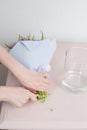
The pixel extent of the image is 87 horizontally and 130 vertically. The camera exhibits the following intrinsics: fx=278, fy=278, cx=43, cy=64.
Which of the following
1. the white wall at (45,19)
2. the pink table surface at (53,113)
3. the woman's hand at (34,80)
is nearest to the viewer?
the pink table surface at (53,113)

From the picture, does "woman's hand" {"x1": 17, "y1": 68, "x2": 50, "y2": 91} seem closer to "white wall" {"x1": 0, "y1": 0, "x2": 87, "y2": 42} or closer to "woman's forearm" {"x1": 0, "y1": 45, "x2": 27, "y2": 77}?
"woman's forearm" {"x1": 0, "y1": 45, "x2": 27, "y2": 77}

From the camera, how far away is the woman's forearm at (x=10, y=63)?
2.81 ft

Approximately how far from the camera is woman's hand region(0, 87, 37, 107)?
2.52 feet

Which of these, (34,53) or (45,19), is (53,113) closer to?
(34,53)

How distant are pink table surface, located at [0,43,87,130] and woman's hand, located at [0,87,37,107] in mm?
17

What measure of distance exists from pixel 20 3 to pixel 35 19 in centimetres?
8

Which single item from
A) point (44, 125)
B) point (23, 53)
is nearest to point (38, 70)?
point (23, 53)

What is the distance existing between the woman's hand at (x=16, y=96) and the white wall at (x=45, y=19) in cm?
34

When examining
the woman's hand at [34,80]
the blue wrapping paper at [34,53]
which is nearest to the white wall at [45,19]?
the blue wrapping paper at [34,53]

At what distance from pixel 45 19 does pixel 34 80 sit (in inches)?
11.8

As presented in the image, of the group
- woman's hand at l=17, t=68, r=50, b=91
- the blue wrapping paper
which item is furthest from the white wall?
woman's hand at l=17, t=68, r=50, b=91

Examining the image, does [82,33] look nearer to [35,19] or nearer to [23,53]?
[35,19]

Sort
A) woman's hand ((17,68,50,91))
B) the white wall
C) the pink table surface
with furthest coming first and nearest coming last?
the white wall → woman's hand ((17,68,50,91)) → the pink table surface

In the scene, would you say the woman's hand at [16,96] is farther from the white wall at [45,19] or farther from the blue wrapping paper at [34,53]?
the white wall at [45,19]
